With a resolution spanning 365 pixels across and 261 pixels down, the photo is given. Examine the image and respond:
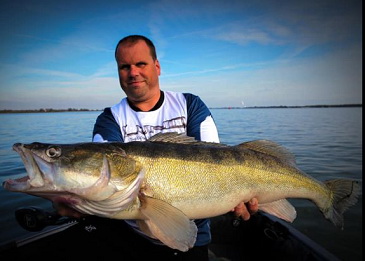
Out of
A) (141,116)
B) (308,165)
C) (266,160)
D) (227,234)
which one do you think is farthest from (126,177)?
(308,165)

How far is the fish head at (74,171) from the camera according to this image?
1.99 metres

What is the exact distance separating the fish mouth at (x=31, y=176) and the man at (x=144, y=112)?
1.19 m

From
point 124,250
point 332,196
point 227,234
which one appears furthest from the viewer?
point 227,234

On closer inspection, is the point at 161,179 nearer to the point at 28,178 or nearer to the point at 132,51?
the point at 28,178

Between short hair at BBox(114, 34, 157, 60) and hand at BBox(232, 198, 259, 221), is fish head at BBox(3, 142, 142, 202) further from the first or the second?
short hair at BBox(114, 34, 157, 60)

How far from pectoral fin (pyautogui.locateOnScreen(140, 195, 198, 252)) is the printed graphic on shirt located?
1257mm

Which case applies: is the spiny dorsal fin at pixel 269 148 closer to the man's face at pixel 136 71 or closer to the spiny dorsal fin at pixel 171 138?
the spiny dorsal fin at pixel 171 138

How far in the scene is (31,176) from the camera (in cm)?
196

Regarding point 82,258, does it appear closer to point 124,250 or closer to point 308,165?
point 124,250

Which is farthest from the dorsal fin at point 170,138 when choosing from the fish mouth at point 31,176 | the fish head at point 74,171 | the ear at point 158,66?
the ear at point 158,66

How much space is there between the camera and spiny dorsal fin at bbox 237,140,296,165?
291 cm

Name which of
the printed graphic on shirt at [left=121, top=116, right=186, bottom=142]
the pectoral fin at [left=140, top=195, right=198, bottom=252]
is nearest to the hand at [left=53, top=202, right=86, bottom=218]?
the pectoral fin at [left=140, top=195, right=198, bottom=252]

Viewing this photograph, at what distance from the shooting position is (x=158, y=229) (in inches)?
91.1

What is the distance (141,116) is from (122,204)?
4.97ft
